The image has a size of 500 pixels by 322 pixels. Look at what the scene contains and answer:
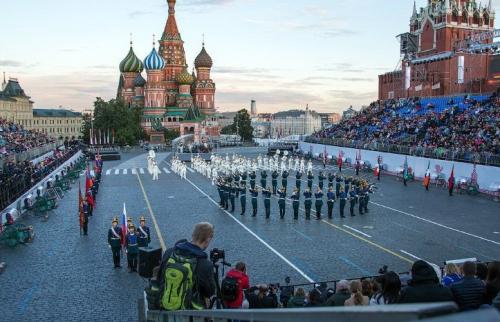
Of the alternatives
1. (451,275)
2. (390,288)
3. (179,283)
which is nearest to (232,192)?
(451,275)

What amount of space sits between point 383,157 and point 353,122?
15071 mm

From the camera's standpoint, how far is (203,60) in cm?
10619

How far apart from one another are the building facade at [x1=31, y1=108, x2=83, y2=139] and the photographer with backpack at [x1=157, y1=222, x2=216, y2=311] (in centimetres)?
13449

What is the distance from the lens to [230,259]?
15.0m

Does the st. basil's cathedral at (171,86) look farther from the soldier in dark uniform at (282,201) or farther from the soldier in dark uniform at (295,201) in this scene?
the soldier in dark uniform at (295,201)

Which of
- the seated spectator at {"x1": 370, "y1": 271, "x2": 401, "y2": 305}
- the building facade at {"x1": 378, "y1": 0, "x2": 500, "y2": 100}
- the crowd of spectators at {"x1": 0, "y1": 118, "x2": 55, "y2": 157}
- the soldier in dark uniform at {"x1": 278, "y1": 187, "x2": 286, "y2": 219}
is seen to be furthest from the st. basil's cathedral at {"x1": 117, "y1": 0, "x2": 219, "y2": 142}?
the seated spectator at {"x1": 370, "y1": 271, "x2": 401, "y2": 305}

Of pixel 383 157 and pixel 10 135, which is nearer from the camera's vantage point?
pixel 383 157

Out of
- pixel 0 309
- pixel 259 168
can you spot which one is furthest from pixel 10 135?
pixel 0 309

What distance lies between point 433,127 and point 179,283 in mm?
40110

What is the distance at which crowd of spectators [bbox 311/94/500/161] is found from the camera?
3484 centimetres

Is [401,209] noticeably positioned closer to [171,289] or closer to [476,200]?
[476,200]

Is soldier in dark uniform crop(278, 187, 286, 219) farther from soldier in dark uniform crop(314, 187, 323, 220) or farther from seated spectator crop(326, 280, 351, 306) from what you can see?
seated spectator crop(326, 280, 351, 306)

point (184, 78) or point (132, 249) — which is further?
point (184, 78)

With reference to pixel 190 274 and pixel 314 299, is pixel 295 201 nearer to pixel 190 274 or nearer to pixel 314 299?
pixel 314 299
